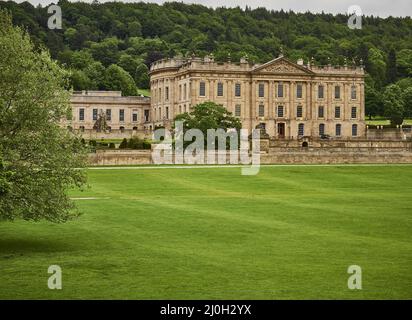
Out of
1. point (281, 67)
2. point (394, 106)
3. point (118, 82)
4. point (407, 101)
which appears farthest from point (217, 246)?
point (118, 82)

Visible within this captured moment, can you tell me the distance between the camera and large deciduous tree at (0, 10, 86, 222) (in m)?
29.2

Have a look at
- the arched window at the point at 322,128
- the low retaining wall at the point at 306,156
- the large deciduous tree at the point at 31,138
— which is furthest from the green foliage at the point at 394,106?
the large deciduous tree at the point at 31,138

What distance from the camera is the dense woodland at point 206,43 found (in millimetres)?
149125

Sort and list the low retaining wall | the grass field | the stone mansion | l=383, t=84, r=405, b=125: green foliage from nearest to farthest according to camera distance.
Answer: the grass field < the low retaining wall < the stone mansion < l=383, t=84, r=405, b=125: green foliage

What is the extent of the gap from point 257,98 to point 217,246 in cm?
8601

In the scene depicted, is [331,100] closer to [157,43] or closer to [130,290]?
[157,43]

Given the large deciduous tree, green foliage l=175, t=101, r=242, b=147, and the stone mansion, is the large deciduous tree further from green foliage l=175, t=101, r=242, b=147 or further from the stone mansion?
the stone mansion

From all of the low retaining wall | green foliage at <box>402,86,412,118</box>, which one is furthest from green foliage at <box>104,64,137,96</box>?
the low retaining wall

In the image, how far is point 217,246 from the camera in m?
29.3

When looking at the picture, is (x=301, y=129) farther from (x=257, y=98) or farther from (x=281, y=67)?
(x=281, y=67)

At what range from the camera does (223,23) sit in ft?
639

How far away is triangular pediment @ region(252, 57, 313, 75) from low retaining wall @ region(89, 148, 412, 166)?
34.8 meters
